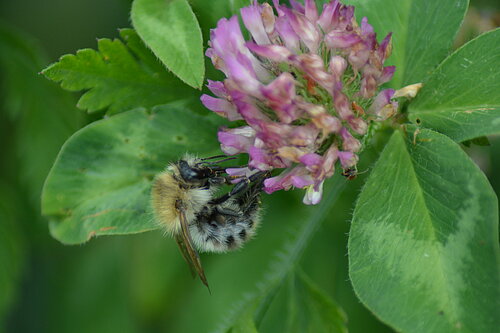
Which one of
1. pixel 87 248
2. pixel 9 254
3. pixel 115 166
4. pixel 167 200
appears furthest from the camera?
pixel 87 248

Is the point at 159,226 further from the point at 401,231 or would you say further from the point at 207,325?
the point at 207,325

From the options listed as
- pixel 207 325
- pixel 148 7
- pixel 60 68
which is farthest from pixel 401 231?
pixel 207 325

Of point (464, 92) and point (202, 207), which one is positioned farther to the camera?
point (202, 207)

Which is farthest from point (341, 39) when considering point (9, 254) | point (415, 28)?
point (9, 254)

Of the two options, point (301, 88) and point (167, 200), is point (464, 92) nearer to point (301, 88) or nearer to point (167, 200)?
point (301, 88)

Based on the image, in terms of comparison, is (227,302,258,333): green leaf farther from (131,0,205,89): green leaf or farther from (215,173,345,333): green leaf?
(131,0,205,89): green leaf
